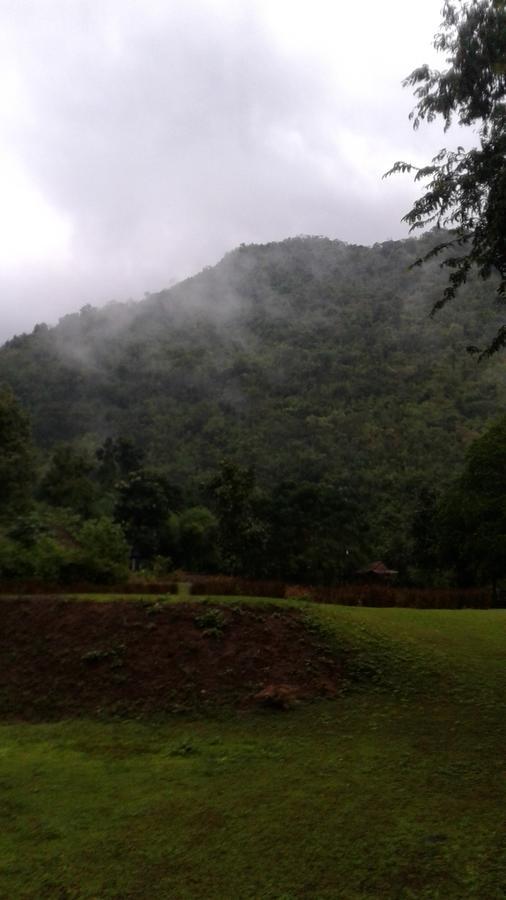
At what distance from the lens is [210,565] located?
4053cm

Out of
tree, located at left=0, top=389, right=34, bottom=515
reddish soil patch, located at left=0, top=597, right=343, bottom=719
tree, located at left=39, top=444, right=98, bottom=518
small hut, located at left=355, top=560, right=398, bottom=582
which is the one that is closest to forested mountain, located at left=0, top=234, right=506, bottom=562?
small hut, located at left=355, top=560, right=398, bottom=582

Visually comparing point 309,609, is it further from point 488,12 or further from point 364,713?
point 488,12

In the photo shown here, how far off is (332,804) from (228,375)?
71.9 m

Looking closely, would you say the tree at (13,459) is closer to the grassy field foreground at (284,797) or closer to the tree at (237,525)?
the tree at (237,525)

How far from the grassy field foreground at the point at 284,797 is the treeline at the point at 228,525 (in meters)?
6.54

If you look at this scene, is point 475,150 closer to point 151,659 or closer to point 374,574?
point 151,659

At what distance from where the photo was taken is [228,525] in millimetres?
31359

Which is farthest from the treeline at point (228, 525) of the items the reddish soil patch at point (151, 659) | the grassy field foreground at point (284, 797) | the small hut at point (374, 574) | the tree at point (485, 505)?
the grassy field foreground at point (284, 797)

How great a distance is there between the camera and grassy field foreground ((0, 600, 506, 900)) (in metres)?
4.50

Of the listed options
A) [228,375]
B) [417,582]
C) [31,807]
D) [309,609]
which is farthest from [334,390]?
→ [31,807]

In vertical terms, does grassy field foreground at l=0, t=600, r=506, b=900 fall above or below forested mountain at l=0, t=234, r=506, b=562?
below

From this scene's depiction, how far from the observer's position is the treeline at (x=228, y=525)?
50.3 ft

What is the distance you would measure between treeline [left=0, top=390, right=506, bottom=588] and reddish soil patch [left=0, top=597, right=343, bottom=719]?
10.9 ft

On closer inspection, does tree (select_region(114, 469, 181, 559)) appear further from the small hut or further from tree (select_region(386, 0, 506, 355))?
tree (select_region(386, 0, 506, 355))
